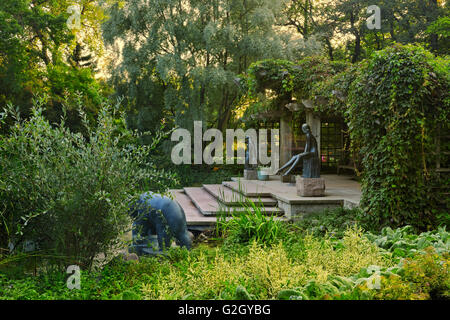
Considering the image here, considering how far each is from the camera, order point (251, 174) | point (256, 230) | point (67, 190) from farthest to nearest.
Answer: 1. point (251, 174)
2. point (256, 230)
3. point (67, 190)

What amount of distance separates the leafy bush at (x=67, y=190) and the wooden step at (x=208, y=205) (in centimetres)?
266

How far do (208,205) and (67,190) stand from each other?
15.9ft

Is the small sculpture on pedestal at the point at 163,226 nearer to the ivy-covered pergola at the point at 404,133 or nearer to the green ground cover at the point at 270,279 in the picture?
the green ground cover at the point at 270,279

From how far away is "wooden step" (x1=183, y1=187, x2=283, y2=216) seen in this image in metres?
6.84

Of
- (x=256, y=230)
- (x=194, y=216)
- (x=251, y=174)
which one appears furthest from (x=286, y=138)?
(x=256, y=230)

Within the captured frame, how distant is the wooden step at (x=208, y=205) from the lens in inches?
269

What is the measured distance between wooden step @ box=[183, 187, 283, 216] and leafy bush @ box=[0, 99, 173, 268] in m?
2.66

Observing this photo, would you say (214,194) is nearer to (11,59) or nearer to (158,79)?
(158,79)

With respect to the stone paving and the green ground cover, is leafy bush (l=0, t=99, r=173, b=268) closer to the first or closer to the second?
the green ground cover

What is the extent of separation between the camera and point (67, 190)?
9.77 feet

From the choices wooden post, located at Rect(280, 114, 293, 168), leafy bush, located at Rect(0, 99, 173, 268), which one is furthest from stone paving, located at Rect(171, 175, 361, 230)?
wooden post, located at Rect(280, 114, 293, 168)

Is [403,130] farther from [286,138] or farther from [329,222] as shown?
[286,138]

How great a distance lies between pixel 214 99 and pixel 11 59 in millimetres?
7376

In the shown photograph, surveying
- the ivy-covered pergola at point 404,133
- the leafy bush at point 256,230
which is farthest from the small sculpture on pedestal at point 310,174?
the leafy bush at point 256,230
